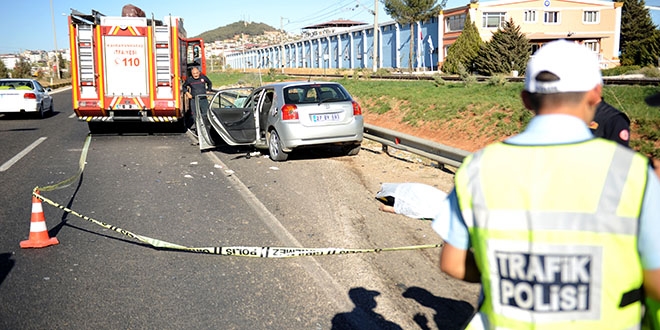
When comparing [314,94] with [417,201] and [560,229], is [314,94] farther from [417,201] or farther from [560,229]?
[560,229]

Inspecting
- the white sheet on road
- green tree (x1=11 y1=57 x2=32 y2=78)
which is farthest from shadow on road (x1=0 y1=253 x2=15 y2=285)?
green tree (x1=11 y1=57 x2=32 y2=78)

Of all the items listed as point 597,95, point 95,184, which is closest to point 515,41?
point 95,184

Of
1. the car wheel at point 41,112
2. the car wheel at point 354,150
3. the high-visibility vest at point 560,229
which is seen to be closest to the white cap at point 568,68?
the high-visibility vest at point 560,229

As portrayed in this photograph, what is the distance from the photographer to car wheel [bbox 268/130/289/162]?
461 inches

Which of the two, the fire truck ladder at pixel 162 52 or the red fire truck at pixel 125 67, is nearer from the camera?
the red fire truck at pixel 125 67

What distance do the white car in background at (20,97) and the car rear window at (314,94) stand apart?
47.0 ft

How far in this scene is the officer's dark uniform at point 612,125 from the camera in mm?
4246

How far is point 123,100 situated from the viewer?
16016mm

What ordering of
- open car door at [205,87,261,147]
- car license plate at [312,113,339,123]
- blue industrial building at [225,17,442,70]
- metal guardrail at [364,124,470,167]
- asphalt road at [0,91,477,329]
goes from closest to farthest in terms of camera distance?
asphalt road at [0,91,477,329], metal guardrail at [364,124,470,167], car license plate at [312,113,339,123], open car door at [205,87,261,147], blue industrial building at [225,17,442,70]

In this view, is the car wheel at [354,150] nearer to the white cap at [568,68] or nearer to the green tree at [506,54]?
the white cap at [568,68]

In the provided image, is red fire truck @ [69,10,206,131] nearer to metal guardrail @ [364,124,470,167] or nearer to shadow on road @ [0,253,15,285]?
metal guardrail @ [364,124,470,167]

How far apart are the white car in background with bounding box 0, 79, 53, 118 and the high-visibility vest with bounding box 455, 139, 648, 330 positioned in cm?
2325

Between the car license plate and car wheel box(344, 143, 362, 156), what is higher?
the car license plate

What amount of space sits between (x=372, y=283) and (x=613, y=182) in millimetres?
3668
